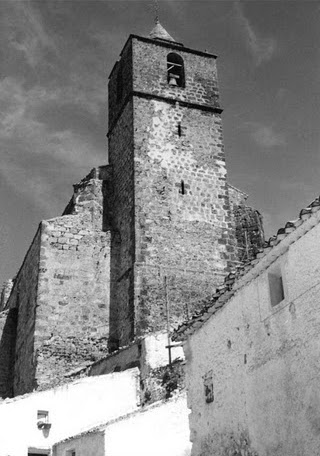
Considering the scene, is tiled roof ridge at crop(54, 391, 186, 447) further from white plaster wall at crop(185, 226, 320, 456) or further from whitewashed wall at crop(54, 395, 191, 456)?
white plaster wall at crop(185, 226, 320, 456)

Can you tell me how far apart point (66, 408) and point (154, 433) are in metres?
3.35

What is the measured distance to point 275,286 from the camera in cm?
938

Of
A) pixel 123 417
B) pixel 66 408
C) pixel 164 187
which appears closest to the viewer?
pixel 123 417

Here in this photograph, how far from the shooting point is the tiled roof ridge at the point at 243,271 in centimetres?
840

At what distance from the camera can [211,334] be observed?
10.9m

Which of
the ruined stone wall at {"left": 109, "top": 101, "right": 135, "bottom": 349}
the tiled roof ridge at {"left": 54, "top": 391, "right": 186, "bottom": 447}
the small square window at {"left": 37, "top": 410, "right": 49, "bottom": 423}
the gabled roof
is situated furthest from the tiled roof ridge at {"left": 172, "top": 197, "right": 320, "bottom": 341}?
the gabled roof

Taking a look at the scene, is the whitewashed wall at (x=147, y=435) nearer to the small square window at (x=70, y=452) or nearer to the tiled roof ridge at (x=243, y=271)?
the small square window at (x=70, y=452)

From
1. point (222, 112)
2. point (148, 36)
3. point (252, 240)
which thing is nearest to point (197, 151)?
point (222, 112)

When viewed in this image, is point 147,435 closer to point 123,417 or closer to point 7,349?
point 123,417

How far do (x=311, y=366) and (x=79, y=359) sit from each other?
12619mm

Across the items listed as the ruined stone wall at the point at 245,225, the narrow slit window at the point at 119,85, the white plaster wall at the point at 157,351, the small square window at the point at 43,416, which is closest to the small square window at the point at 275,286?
the white plaster wall at the point at 157,351

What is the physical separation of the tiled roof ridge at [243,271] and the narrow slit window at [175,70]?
14.0 metres

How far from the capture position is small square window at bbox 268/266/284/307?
9.27m

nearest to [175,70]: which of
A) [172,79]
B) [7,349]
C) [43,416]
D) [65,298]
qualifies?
[172,79]
